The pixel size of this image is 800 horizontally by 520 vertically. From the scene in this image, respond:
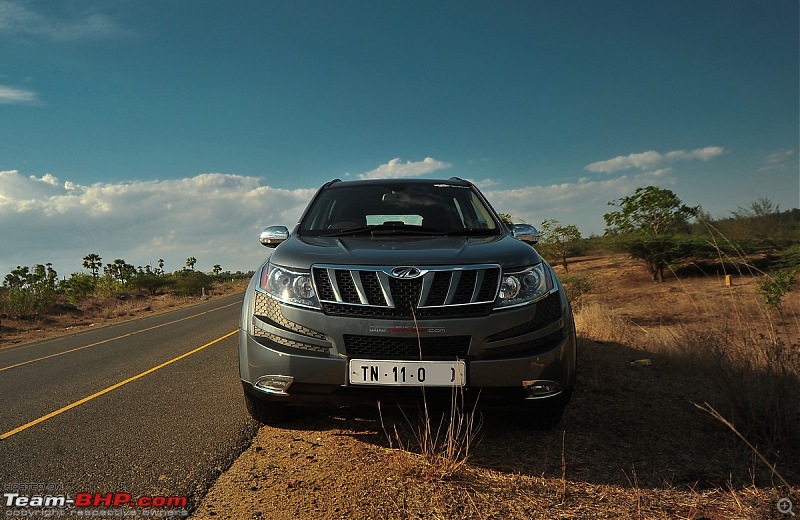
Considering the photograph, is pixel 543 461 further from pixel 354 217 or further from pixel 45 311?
pixel 45 311

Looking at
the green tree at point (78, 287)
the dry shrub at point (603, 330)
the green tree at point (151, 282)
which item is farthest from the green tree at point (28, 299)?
the dry shrub at point (603, 330)

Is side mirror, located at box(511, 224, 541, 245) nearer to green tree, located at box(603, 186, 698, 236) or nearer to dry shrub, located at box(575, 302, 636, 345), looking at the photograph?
dry shrub, located at box(575, 302, 636, 345)

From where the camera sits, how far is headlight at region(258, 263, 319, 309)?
3.14 metres

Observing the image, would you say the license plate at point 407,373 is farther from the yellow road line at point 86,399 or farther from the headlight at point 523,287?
the yellow road line at point 86,399

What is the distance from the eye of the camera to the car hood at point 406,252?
3197 millimetres

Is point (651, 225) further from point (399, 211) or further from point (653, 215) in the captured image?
point (399, 211)

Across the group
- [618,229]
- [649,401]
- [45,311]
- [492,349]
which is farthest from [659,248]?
[45,311]

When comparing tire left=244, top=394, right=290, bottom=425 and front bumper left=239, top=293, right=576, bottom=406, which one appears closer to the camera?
front bumper left=239, top=293, right=576, bottom=406

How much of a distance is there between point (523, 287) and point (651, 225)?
3598 centimetres

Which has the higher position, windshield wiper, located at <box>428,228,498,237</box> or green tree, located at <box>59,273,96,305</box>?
windshield wiper, located at <box>428,228,498,237</box>

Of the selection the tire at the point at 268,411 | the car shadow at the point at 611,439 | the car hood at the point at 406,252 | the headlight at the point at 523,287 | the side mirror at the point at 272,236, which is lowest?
the car shadow at the point at 611,439

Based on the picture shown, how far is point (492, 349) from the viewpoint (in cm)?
301

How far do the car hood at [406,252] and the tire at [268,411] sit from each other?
99 cm

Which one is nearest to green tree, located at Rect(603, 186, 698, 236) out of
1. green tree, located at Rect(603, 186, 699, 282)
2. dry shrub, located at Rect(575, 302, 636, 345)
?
green tree, located at Rect(603, 186, 699, 282)
